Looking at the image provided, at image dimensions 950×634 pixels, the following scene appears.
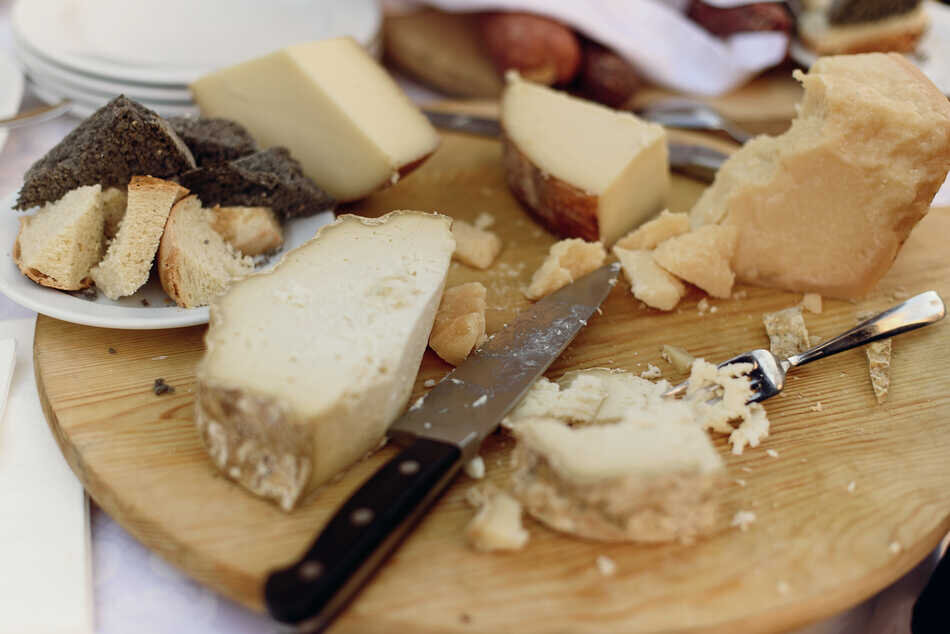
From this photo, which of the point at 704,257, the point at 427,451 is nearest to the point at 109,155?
the point at 427,451

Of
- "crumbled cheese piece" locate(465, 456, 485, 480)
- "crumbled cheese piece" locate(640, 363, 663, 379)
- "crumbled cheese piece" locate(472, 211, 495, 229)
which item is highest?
"crumbled cheese piece" locate(465, 456, 485, 480)

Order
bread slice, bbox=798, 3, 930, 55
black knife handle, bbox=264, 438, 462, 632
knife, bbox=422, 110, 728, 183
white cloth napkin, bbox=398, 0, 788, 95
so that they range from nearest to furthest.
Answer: black knife handle, bbox=264, 438, 462, 632 → knife, bbox=422, 110, 728, 183 → white cloth napkin, bbox=398, 0, 788, 95 → bread slice, bbox=798, 3, 930, 55

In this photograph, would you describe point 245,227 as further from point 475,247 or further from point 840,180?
point 840,180

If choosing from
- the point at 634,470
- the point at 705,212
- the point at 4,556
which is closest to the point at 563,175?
the point at 705,212

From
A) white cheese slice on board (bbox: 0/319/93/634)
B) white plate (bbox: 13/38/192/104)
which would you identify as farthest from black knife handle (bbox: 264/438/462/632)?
white plate (bbox: 13/38/192/104)

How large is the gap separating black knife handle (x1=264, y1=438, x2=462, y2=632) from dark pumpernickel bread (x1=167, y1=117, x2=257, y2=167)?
3.20 feet

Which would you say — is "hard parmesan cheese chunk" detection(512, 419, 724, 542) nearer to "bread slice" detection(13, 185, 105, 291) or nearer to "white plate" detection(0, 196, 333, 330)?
"white plate" detection(0, 196, 333, 330)

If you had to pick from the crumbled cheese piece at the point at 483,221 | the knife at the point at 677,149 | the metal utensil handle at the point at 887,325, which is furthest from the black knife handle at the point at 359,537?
the knife at the point at 677,149

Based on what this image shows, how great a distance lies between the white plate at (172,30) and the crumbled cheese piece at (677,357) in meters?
1.66

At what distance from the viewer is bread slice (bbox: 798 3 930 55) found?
2.98m

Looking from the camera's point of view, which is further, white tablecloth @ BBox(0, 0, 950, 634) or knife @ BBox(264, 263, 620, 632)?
white tablecloth @ BBox(0, 0, 950, 634)

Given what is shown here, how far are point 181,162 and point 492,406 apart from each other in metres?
0.92

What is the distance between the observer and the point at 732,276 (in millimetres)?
1949

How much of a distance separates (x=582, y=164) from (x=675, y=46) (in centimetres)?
115
